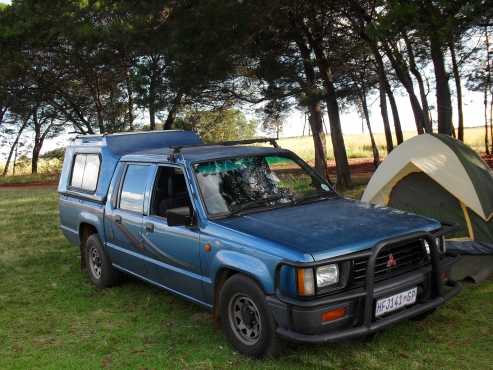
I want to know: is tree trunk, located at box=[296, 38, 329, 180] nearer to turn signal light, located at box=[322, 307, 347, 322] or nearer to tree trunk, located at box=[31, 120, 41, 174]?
turn signal light, located at box=[322, 307, 347, 322]

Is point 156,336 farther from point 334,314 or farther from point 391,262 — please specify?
point 391,262

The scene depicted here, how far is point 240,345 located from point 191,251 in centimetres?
A: 98

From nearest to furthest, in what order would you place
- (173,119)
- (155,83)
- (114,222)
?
(114,222)
(155,83)
(173,119)

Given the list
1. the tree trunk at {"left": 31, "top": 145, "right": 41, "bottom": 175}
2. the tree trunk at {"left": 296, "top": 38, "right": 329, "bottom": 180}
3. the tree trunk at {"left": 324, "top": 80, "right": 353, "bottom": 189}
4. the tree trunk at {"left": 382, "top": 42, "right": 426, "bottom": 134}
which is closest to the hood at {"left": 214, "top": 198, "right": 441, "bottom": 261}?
the tree trunk at {"left": 382, "top": 42, "right": 426, "bottom": 134}

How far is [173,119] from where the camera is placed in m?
22.9

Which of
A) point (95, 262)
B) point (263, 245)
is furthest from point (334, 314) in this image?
point (95, 262)

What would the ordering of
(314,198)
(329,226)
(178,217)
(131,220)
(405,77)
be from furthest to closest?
(405,77), (131,220), (314,198), (178,217), (329,226)

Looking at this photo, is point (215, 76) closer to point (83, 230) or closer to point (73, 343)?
point (83, 230)

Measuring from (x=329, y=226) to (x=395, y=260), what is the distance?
0.60 m

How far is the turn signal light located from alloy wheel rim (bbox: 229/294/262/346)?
63 cm

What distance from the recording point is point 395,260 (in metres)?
4.31

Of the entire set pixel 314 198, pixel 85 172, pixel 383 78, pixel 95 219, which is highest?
pixel 383 78

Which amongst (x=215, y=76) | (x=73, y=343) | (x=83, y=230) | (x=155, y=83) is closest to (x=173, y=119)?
(x=155, y=83)

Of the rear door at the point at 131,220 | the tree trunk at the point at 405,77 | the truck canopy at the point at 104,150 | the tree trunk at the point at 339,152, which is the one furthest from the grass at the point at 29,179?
the rear door at the point at 131,220
